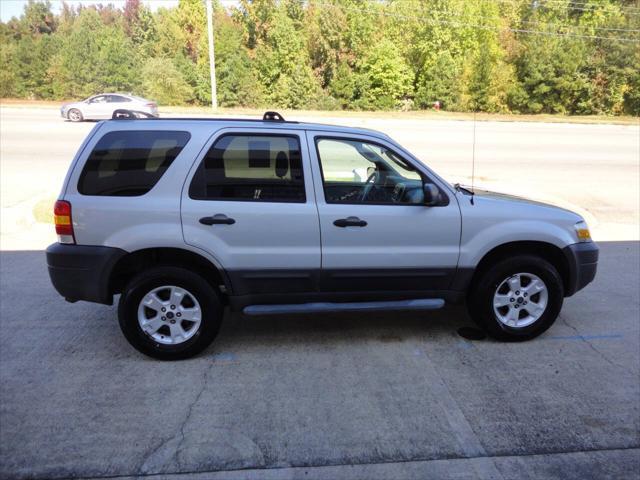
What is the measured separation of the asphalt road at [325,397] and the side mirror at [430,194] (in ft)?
3.99

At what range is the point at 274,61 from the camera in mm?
41531

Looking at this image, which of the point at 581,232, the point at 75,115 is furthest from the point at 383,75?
Answer: the point at 581,232

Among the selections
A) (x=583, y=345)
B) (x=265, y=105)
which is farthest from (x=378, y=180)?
(x=265, y=105)

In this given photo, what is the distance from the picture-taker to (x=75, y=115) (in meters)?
25.2

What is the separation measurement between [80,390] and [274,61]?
40.6m

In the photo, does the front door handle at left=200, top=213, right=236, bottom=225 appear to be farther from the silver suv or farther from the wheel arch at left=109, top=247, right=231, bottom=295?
the wheel arch at left=109, top=247, right=231, bottom=295

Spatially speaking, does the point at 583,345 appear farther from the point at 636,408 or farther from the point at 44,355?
the point at 44,355

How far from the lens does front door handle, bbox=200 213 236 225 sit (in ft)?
13.4

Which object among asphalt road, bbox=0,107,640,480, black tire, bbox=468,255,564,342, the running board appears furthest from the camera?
black tire, bbox=468,255,564,342

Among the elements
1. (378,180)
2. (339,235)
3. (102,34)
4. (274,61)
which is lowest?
(339,235)

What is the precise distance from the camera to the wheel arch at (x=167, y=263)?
4.19 metres

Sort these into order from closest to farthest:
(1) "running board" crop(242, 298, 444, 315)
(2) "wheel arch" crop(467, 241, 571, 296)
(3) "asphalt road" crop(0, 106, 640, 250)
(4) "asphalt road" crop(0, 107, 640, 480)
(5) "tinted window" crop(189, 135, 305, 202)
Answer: (4) "asphalt road" crop(0, 107, 640, 480) < (5) "tinted window" crop(189, 135, 305, 202) < (1) "running board" crop(242, 298, 444, 315) < (2) "wheel arch" crop(467, 241, 571, 296) < (3) "asphalt road" crop(0, 106, 640, 250)

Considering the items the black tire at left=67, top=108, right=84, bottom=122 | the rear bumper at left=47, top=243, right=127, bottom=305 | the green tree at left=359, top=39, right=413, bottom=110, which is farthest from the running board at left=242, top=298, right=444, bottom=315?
the green tree at left=359, top=39, right=413, bottom=110

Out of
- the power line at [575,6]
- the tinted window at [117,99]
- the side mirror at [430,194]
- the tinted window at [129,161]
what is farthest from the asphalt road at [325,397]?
the power line at [575,6]
